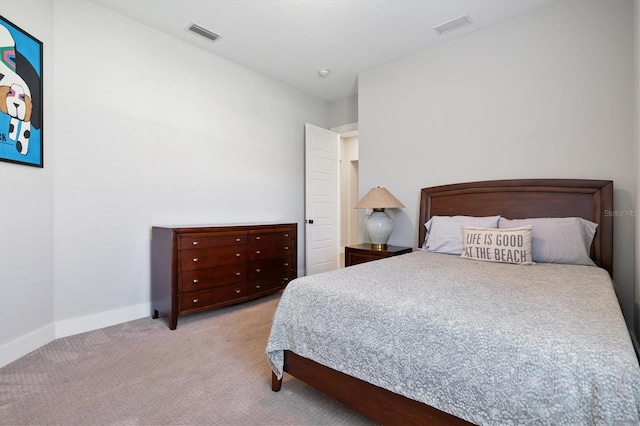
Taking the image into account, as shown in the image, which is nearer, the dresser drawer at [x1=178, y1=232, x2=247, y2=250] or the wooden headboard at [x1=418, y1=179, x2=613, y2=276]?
the wooden headboard at [x1=418, y1=179, x2=613, y2=276]

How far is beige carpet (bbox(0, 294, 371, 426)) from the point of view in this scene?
1503mm

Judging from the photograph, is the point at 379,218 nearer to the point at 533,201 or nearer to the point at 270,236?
the point at 270,236

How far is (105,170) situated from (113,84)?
0.78 metres

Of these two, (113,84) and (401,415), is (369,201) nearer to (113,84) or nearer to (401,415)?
(401,415)

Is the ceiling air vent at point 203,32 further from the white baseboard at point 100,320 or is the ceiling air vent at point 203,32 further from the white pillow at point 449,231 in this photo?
the white pillow at point 449,231

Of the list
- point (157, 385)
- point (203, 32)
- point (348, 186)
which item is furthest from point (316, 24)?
point (348, 186)

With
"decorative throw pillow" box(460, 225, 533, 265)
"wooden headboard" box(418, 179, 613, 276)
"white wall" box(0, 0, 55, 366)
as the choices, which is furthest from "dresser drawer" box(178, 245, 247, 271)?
"decorative throw pillow" box(460, 225, 533, 265)

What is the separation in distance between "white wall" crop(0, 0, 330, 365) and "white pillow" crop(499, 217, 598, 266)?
3031mm

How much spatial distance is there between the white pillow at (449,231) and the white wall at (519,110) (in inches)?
18.1

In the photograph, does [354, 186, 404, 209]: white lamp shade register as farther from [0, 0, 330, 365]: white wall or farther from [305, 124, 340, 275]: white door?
[0, 0, 330, 365]: white wall

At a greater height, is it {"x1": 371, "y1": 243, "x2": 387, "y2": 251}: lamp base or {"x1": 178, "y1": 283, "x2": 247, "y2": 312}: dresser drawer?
{"x1": 371, "y1": 243, "x2": 387, "y2": 251}: lamp base

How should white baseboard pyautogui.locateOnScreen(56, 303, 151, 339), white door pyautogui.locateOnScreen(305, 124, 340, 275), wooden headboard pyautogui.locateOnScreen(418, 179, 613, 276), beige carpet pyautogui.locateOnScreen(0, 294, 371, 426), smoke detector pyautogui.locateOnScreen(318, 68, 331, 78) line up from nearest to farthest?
beige carpet pyautogui.locateOnScreen(0, 294, 371, 426) < wooden headboard pyautogui.locateOnScreen(418, 179, 613, 276) < white baseboard pyautogui.locateOnScreen(56, 303, 151, 339) < smoke detector pyautogui.locateOnScreen(318, 68, 331, 78) < white door pyautogui.locateOnScreen(305, 124, 340, 275)

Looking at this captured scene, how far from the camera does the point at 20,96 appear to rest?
214cm

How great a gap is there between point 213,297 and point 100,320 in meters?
0.95
